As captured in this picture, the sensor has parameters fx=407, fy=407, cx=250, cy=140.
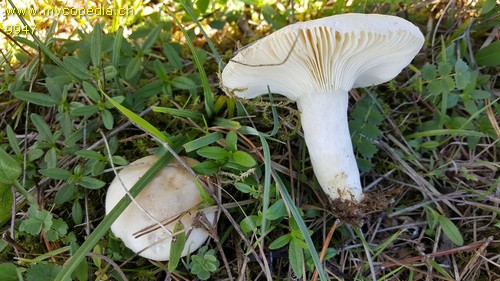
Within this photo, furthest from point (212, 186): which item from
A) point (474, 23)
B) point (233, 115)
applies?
point (474, 23)

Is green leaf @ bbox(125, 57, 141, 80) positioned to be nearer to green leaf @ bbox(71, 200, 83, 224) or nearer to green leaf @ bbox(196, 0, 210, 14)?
green leaf @ bbox(196, 0, 210, 14)

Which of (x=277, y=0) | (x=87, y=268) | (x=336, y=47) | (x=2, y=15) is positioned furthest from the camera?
(x=277, y=0)

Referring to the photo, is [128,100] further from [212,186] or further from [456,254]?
[456,254]

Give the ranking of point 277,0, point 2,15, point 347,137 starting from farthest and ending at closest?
point 277,0, point 2,15, point 347,137

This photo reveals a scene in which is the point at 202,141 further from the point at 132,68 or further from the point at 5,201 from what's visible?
the point at 5,201

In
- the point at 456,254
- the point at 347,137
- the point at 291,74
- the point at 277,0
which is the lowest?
the point at 456,254

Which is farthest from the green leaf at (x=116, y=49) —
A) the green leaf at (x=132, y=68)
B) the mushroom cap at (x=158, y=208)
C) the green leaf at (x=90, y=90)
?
the mushroom cap at (x=158, y=208)
